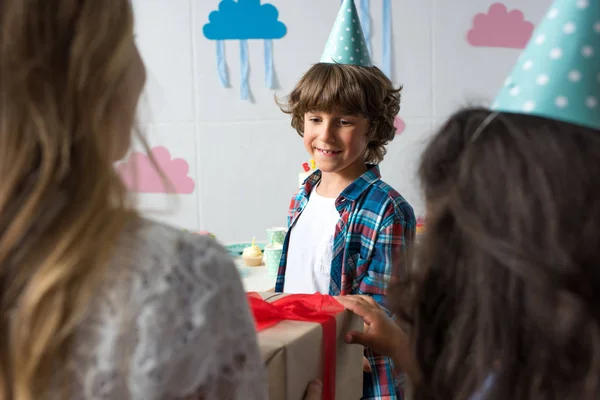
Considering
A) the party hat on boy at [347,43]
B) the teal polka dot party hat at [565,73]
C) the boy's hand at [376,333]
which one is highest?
the party hat on boy at [347,43]

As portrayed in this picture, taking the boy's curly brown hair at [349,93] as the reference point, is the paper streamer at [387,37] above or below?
above

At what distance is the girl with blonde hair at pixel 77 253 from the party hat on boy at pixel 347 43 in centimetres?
98

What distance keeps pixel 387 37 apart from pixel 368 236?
1270 mm

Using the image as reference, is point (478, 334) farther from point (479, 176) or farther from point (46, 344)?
point (46, 344)

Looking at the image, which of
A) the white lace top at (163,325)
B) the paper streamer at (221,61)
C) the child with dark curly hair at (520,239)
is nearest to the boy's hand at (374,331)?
the child with dark curly hair at (520,239)

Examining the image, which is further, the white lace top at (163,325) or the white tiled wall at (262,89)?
the white tiled wall at (262,89)

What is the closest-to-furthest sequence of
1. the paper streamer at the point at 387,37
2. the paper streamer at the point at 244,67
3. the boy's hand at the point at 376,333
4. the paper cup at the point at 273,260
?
1. the boy's hand at the point at 376,333
2. the paper cup at the point at 273,260
3. the paper streamer at the point at 387,37
4. the paper streamer at the point at 244,67

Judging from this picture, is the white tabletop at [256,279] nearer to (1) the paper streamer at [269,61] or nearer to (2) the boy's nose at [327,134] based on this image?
(2) the boy's nose at [327,134]

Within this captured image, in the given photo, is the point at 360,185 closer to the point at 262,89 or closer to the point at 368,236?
the point at 368,236

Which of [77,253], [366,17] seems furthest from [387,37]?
[77,253]

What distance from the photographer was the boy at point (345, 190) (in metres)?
1.15

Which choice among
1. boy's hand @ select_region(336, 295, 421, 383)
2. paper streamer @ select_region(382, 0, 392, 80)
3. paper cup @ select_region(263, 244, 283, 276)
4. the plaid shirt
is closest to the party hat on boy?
the plaid shirt

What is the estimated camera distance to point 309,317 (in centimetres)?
73

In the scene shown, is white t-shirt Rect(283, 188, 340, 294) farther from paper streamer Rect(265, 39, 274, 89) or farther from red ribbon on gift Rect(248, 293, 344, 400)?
paper streamer Rect(265, 39, 274, 89)
